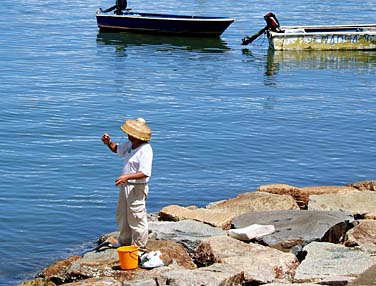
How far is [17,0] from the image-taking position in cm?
4838

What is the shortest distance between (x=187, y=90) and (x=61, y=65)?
5867 millimetres

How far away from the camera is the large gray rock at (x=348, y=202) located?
11609 millimetres

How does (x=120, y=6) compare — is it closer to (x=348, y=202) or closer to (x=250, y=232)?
(x=348, y=202)

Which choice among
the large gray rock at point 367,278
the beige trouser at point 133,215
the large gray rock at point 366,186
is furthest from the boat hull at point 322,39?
the large gray rock at point 367,278

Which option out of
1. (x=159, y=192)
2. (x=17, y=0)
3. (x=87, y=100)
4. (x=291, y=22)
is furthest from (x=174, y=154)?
(x=17, y=0)

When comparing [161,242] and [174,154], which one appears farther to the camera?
[174,154]

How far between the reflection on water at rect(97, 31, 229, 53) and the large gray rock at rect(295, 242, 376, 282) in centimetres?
2477

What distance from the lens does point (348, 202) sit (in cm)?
1195

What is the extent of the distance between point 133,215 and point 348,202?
11.9ft

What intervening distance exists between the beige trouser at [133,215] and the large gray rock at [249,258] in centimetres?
70

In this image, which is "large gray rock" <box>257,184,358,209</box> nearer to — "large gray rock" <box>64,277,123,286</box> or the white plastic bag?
the white plastic bag

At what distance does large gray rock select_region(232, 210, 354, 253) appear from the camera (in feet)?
33.4

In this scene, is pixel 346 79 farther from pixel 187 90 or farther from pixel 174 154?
pixel 174 154

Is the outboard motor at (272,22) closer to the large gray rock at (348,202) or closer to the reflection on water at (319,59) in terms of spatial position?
the reflection on water at (319,59)
